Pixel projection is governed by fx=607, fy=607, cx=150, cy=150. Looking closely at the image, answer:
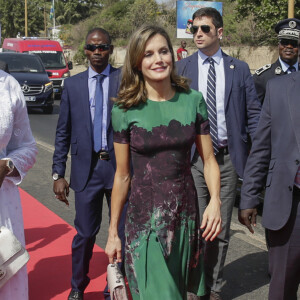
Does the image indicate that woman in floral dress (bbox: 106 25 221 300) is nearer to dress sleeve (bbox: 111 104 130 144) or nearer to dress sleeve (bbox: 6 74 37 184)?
dress sleeve (bbox: 111 104 130 144)

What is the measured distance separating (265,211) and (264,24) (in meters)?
26.8

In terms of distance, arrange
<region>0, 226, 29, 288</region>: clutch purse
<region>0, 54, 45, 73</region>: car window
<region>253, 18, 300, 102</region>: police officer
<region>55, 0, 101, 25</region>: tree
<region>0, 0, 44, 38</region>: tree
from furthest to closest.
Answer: <region>55, 0, 101, 25</region>: tree
<region>0, 0, 44, 38</region>: tree
<region>0, 54, 45, 73</region>: car window
<region>253, 18, 300, 102</region>: police officer
<region>0, 226, 29, 288</region>: clutch purse

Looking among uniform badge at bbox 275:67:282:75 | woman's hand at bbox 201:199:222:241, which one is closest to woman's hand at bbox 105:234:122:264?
woman's hand at bbox 201:199:222:241

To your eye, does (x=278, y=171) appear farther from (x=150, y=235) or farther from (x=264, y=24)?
(x=264, y=24)

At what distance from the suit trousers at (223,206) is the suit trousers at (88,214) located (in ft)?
2.07

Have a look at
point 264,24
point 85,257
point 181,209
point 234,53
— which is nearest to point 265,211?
point 181,209

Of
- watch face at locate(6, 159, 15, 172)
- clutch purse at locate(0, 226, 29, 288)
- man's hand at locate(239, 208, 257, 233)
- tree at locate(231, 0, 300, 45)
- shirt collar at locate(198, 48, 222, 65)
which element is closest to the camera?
clutch purse at locate(0, 226, 29, 288)

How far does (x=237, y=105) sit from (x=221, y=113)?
0.45 feet

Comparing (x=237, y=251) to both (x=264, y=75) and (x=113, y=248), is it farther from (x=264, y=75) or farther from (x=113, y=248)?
(x=113, y=248)

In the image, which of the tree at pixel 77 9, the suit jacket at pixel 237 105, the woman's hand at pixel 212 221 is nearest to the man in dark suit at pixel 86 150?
the suit jacket at pixel 237 105

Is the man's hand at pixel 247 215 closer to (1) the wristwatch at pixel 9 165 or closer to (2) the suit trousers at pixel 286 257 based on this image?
(2) the suit trousers at pixel 286 257

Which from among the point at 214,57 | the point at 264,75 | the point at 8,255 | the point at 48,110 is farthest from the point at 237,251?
the point at 48,110

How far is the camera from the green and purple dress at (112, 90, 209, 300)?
3.00m

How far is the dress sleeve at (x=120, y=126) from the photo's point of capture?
311 cm
